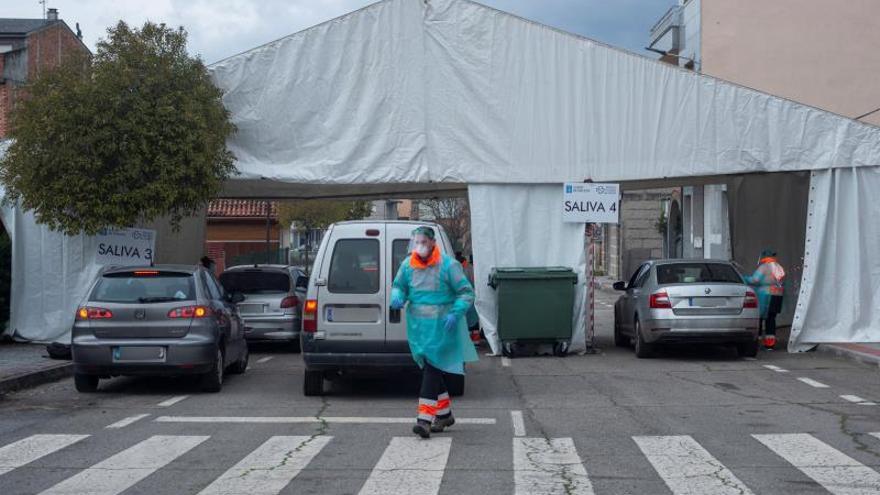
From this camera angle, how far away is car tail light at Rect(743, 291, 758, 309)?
16031 millimetres

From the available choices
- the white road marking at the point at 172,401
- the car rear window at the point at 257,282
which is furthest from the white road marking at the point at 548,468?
the car rear window at the point at 257,282

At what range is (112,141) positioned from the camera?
1647cm

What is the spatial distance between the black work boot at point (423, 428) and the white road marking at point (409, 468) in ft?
0.21

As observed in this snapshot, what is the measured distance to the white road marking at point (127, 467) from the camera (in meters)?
7.64

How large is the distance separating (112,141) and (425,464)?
9.95 meters

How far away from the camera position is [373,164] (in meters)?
18.0

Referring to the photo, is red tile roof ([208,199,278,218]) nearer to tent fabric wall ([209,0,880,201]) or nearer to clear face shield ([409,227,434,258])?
tent fabric wall ([209,0,880,201])

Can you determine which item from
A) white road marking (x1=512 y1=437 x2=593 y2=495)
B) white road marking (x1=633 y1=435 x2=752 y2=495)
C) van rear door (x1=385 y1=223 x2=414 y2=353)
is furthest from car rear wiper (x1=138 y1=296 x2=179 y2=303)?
white road marking (x1=633 y1=435 x2=752 y2=495)

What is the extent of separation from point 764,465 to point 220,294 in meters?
7.88

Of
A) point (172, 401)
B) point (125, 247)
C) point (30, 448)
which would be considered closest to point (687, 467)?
point (30, 448)

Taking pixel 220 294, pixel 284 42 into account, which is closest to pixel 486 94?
A: pixel 284 42

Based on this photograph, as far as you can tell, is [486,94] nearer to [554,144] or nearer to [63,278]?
[554,144]

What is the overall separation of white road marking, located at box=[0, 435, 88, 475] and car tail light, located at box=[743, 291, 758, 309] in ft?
32.7

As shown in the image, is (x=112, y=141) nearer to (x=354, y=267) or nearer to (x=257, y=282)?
(x=257, y=282)
